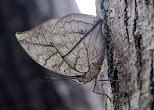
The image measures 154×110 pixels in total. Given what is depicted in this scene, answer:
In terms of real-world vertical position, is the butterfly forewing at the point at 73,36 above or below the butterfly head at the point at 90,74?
above

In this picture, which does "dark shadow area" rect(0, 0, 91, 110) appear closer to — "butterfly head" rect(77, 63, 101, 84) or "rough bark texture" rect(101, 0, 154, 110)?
"butterfly head" rect(77, 63, 101, 84)

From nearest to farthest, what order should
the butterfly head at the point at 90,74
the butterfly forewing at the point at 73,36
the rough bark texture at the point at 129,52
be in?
the rough bark texture at the point at 129,52
the butterfly forewing at the point at 73,36
the butterfly head at the point at 90,74

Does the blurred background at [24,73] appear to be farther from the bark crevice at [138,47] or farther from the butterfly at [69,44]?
the bark crevice at [138,47]

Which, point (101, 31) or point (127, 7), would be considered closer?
point (127, 7)

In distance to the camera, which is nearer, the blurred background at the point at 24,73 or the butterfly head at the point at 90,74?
the butterfly head at the point at 90,74

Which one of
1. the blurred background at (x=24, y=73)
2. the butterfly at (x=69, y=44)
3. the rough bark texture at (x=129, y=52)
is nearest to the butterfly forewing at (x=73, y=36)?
the butterfly at (x=69, y=44)

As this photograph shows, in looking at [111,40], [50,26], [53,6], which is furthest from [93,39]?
[53,6]

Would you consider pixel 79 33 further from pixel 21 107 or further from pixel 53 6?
pixel 21 107

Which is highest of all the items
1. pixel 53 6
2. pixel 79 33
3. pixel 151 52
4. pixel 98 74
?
Result: pixel 53 6
